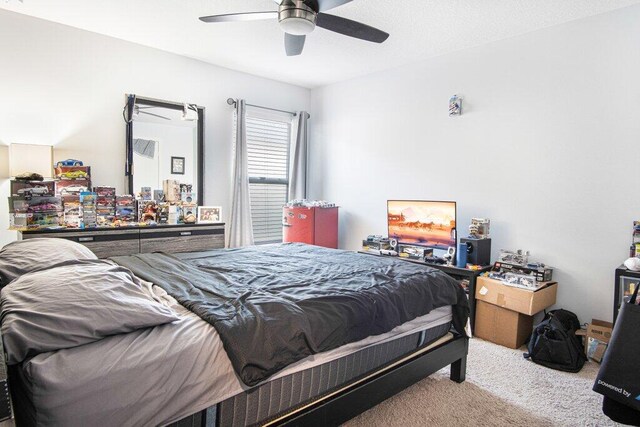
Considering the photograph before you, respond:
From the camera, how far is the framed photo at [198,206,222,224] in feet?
→ 12.7

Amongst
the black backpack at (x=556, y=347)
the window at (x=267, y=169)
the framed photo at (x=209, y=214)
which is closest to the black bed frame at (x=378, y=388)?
the black backpack at (x=556, y=347)

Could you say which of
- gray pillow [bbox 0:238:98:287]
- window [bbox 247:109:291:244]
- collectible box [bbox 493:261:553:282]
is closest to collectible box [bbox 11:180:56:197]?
gray pillow [bbox 0:238:98:287]

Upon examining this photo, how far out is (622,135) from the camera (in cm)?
273

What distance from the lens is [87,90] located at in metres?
3.48

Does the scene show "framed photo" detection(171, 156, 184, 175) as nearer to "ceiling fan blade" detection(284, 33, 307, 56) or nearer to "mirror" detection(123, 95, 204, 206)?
"mirror" detection(123, 95, 204, 206)

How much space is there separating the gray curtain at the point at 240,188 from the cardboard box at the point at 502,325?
2744 millimetres

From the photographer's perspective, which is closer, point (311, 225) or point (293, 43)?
point (293, 43)

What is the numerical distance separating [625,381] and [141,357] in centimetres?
212

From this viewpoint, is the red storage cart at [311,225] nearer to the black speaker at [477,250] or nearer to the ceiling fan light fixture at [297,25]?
the black speaker at [477,250]

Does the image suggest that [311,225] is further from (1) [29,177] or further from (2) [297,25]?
(1) [29,177]

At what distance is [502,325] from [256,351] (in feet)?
8.24

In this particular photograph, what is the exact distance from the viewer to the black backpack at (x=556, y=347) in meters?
2.54

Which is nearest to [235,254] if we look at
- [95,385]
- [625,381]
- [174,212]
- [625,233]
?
[174,212]

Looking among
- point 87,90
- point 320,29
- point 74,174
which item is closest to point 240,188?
point 74,174
